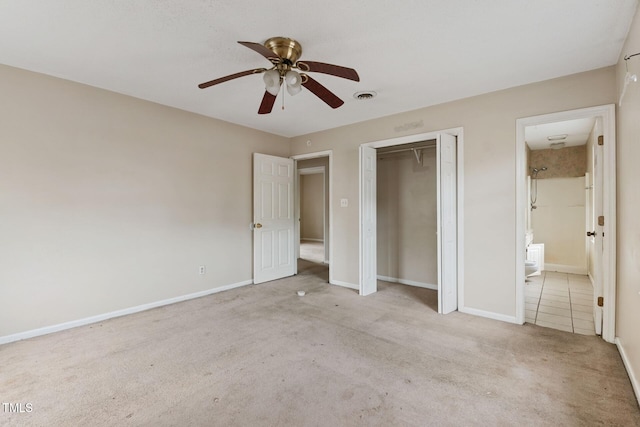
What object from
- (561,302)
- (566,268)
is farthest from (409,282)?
(566,268)

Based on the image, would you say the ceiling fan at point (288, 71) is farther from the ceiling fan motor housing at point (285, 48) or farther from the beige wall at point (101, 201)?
the beige wall at point (101, 201)

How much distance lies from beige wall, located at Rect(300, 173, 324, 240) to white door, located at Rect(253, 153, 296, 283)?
205 inches

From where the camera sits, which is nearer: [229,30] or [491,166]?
[229,30]

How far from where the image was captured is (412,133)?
12.7 ft

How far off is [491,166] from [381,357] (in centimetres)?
231

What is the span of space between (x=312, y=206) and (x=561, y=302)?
307 inches

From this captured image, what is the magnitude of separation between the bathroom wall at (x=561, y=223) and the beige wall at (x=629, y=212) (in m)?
3.67

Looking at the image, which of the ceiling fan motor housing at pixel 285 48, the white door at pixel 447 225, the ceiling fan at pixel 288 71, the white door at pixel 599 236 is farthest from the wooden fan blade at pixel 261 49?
the white door at pixel 599 236

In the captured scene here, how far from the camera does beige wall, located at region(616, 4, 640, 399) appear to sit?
76.2 inches

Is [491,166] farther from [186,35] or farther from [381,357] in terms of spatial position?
[186,35]

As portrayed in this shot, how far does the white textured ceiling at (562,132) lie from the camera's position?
13.6ft

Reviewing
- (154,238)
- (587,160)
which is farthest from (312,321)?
(587,160)

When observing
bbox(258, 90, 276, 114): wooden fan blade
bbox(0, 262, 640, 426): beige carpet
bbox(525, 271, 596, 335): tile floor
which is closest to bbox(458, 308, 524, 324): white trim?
bbox(0, 262, 640, 426): beige carpet

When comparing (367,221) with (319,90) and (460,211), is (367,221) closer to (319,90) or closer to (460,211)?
(460,211)
